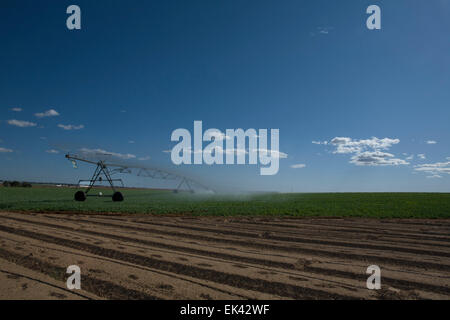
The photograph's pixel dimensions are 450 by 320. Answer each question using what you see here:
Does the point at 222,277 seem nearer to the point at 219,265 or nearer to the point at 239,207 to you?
the point at 219,265

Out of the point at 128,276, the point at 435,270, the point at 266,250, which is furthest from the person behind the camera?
→ the point at 266,250

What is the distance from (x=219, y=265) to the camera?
582cm

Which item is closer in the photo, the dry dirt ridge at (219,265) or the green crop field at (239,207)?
the dry dirt ridge at (219,265)

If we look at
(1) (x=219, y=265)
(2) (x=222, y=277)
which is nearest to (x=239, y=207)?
(1) (x=219, y=265)

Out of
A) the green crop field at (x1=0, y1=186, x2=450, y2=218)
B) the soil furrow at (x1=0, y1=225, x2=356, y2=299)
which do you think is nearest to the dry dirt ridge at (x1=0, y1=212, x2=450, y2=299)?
the soil furrow at (x1=0, y1=225, x2=356, y2=299)

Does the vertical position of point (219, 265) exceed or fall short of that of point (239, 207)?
it exceeds it

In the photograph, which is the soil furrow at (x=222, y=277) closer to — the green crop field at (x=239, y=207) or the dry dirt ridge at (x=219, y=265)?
the dry dirt ridge at (x=219, y=265)

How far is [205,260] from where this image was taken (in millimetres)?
6215

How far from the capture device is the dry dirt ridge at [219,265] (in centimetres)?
436

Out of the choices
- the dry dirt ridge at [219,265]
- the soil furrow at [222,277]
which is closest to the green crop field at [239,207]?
the dry dirt ridge at [219,265]
